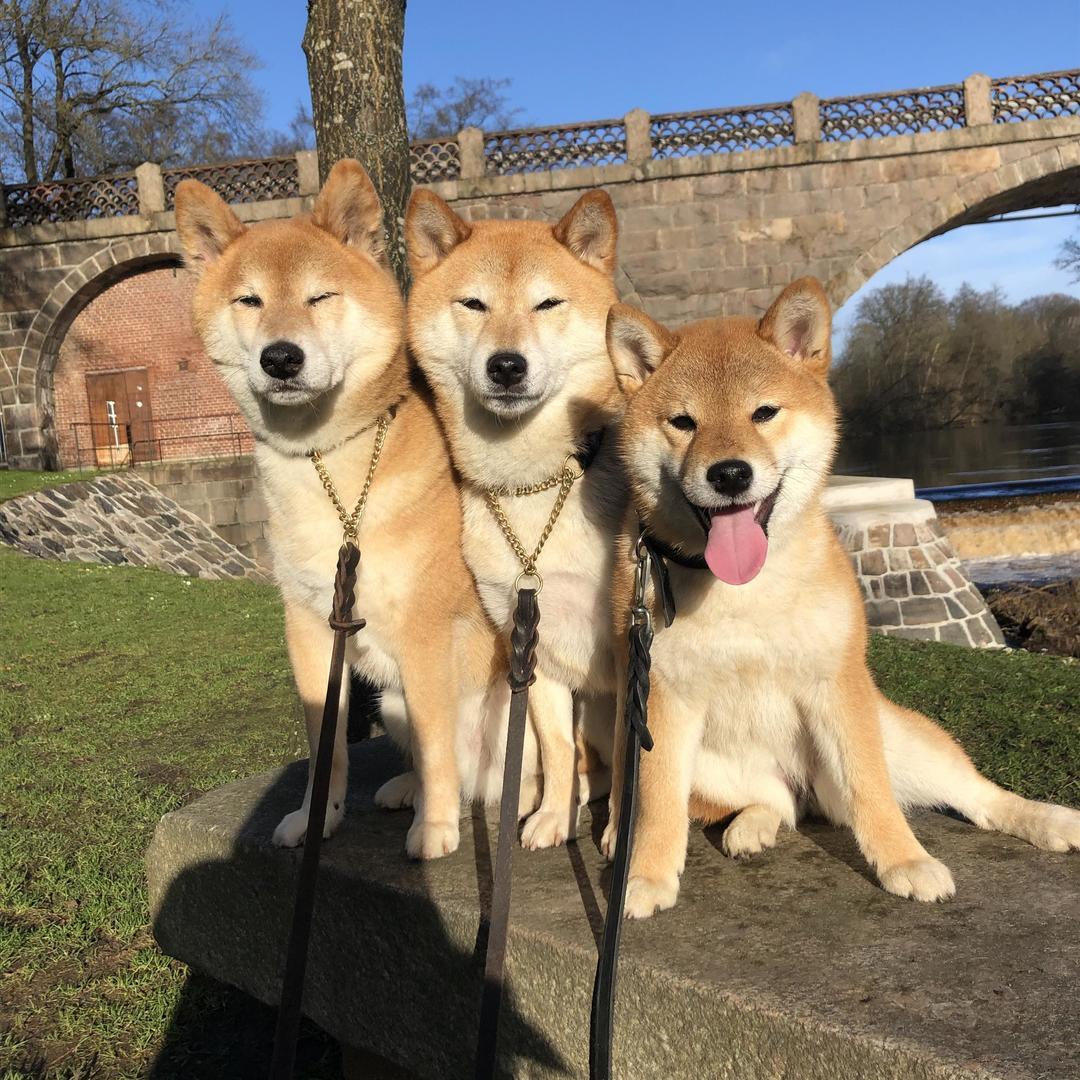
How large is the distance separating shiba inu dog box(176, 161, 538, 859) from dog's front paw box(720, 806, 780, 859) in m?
0.76

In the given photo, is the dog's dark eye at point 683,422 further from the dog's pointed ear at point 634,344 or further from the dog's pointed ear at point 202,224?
the dog's pointed ear at point 202,224

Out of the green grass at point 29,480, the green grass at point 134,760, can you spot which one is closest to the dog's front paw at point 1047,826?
the green grass at point 134,760

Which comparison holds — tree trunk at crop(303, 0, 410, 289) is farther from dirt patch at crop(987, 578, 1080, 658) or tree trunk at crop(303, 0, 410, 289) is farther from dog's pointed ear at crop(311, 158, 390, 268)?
dirt patch at crop(987, 578, 1080, 658)

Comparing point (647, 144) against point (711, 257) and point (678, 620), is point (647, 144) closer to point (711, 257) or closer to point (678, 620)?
point (711, 257)

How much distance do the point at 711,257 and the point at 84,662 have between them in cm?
1602

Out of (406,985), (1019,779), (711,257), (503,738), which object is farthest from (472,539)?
(711,257)

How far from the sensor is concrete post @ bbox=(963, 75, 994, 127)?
19.5 metres

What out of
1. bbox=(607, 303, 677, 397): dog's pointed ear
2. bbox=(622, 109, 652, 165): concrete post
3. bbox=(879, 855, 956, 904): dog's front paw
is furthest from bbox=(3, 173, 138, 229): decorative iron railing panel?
bbox=(879, 855, 956, 904): dog's front paw

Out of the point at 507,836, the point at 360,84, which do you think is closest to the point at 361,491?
the point at 507,836

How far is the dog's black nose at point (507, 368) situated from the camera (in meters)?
2.61

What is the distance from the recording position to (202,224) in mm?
2820

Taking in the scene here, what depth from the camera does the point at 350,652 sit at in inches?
109

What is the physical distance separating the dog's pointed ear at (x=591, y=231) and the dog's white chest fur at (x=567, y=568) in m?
0.67

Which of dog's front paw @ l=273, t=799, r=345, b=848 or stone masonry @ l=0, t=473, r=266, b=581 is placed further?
stone masonry @ l=0, t=473, r=266, b=581
